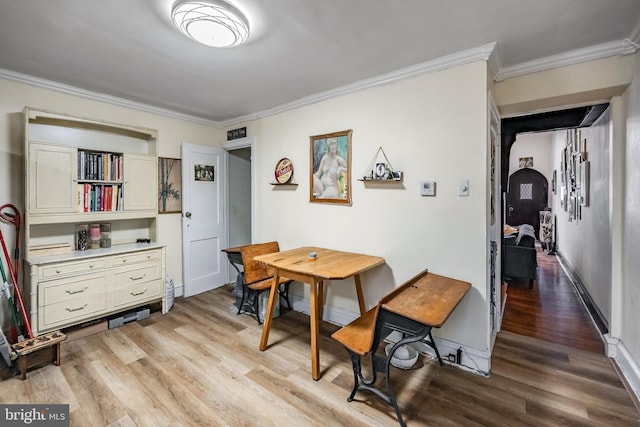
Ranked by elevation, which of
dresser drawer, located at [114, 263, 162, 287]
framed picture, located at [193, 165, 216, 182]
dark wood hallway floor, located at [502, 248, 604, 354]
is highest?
framed picture, located at [193, 165, 216, 182]

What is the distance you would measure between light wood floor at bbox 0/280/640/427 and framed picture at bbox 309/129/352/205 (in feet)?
A: 4.66

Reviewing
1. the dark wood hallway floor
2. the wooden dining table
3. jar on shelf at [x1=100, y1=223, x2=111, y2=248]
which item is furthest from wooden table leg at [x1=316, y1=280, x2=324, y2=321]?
jar on shelf at [x1=100, y1=223, x2=111, y2=248]

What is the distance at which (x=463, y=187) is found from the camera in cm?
222

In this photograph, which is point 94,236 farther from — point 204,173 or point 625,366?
point 625,366

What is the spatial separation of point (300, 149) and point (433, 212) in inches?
64.9

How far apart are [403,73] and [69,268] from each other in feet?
11.1

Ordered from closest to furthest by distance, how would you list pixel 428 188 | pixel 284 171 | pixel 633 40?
1. pixel 633 40
2. pixel 428 188
3. pixel 284 171

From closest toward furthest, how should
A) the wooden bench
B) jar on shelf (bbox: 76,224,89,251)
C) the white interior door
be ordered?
1. the wooden bench
2. jar on shelf (bbox: 76,224,89,251)
3. the white interior door

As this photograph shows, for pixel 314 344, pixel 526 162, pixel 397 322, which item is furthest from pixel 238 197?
pixel 526 162

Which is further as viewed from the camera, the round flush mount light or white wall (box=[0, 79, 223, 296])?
white wall (box=[0, 79, 223, 296])

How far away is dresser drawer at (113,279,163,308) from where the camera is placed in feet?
9.42

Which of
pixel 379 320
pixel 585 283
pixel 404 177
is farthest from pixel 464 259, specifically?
pixel 585 283

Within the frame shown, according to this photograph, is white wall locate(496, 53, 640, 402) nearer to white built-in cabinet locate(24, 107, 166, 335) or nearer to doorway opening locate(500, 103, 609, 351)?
doorway opening locate(500, 103, 609, 351)

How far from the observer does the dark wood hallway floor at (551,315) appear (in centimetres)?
271
